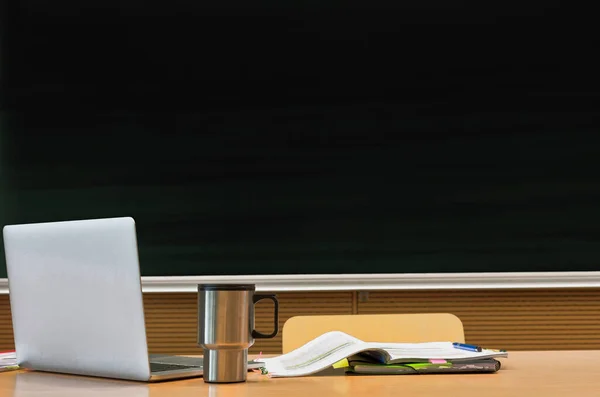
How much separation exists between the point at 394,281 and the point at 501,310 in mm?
438

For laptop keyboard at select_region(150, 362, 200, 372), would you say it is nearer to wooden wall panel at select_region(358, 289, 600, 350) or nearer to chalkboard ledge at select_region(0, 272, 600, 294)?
chalkboard ledge at select_region(0, 272, 600, 294)

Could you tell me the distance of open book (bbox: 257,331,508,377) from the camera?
56.9 inches

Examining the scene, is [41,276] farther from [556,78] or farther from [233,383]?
[556,78]

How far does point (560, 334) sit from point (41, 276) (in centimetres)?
222

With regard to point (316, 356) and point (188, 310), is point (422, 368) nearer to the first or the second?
point (316, 356)

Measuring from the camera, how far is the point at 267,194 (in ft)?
9.96

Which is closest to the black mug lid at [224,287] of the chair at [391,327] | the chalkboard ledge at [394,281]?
the chair at [391,327]

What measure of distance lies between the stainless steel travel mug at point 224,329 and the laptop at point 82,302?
96 millimetres

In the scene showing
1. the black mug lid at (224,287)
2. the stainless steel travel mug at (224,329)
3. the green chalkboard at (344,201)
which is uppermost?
the green chalkboard at (344,201)

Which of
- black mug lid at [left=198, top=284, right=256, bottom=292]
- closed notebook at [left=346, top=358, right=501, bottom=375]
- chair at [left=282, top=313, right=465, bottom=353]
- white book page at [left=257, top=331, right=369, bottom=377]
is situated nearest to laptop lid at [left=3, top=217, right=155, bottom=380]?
black mug lid at [left=198, top=284, right=256, bottom=292]

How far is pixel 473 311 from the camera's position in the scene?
306cm

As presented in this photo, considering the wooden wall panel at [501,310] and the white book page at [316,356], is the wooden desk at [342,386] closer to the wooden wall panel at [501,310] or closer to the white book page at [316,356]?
the white book page at [316,356]

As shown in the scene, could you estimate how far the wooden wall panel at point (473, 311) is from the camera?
3.05 m

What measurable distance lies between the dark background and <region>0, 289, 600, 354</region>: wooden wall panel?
0.12 m
